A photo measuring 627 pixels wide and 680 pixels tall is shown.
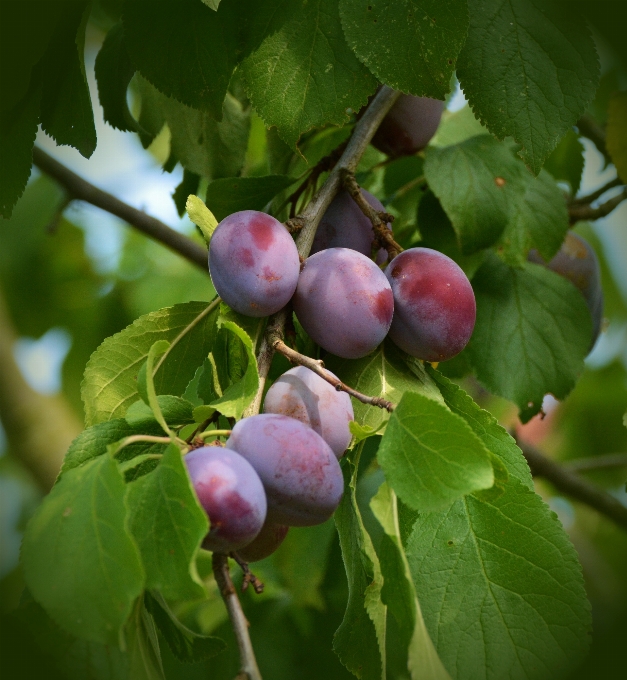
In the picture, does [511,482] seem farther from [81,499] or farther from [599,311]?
[599,311]

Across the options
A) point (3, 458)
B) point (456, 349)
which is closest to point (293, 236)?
point (456, 349)

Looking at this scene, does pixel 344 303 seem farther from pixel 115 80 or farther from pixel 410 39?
pixel 115 80

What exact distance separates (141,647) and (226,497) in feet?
0.51

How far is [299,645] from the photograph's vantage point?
133 cm

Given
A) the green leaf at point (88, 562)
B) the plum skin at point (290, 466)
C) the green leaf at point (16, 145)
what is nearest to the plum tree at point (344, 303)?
the plum skin at point (290, 466)

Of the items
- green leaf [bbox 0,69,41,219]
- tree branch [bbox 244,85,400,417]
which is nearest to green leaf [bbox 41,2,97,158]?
green leaf [bbox 0,69,41,219]

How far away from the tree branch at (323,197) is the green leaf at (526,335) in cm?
28

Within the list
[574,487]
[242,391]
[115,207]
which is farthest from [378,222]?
[574,487]

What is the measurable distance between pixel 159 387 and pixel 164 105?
1.44ft

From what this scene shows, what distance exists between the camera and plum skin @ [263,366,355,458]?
24.4 inches

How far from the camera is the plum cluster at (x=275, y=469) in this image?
51 centimetres

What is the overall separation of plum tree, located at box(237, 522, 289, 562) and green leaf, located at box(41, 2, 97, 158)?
0.44 metres

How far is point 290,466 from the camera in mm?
544

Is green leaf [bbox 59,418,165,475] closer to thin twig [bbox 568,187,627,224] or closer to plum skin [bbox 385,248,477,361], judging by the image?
plum skin [bbox 385,248,477,361]
